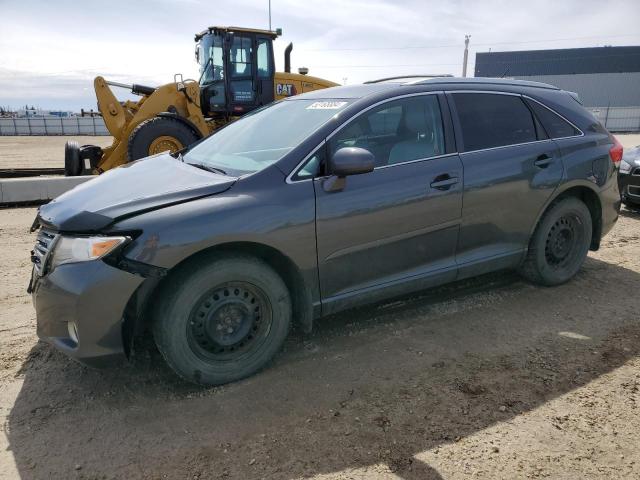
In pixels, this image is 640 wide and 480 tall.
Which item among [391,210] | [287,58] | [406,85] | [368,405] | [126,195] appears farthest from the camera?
[287,58]

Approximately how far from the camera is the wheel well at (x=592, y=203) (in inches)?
166

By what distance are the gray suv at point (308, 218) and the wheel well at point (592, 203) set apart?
3 centimetres

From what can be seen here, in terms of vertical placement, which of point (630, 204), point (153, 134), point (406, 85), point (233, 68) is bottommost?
point (630, 204)

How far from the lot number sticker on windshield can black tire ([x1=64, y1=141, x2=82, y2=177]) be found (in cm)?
705

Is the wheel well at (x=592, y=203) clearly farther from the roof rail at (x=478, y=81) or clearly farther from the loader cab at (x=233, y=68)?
the loader cab at (x=233, y=68)

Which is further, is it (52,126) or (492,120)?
(52,126)

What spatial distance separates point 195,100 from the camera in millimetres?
10117

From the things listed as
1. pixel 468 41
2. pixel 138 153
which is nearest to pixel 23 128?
pixel 138 153

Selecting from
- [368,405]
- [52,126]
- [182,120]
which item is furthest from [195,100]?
[52,126]

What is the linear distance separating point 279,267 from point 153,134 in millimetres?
6966

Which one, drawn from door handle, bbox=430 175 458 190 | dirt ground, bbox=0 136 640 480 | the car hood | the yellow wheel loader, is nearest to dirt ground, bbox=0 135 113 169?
the yellow wheel loader

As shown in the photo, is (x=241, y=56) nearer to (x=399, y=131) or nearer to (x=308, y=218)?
(x=399, y=131)

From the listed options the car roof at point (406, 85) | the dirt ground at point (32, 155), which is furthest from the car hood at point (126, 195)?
the dirt ground at point (32, 155)

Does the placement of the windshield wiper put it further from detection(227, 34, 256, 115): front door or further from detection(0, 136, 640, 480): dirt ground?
detection(227, 34, 256, 115): front door
